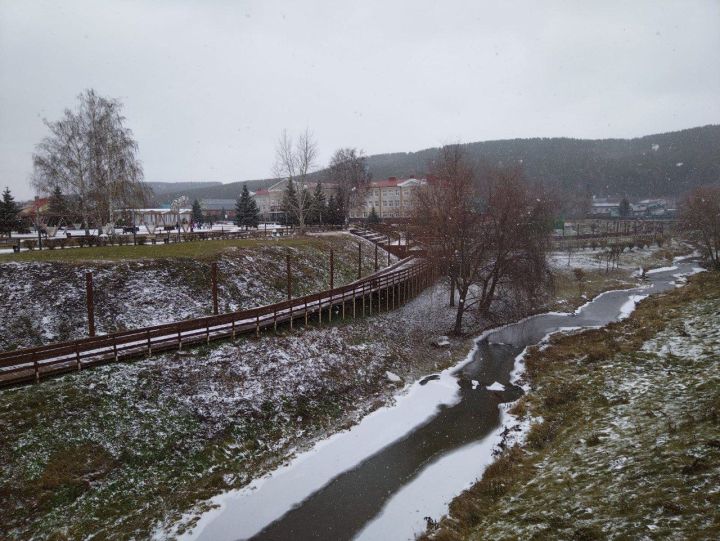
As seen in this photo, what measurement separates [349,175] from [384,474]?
6688 centimetres

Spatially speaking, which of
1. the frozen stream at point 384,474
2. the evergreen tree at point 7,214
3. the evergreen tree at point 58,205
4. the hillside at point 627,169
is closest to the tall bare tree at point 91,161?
the evergreen tree at point 58,205

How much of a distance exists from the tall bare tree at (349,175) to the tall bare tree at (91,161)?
3726 cm

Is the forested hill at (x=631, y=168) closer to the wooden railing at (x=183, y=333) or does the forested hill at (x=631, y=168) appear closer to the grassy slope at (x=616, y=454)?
the wooden railing at (x=183, y=333)

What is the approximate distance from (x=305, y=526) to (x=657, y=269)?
66.4m

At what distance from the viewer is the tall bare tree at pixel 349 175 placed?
73750 millimetres

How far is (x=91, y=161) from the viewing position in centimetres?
3819

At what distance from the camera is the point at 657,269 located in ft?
201

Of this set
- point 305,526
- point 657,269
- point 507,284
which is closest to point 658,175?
point 657,269

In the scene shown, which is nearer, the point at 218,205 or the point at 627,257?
the point at 627,257

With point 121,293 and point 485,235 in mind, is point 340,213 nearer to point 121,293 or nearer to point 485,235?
point 485,235

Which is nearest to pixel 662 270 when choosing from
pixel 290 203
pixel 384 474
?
pixel 290 203

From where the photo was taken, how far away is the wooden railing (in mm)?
15727

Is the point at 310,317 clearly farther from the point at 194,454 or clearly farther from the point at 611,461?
the point at 611,461

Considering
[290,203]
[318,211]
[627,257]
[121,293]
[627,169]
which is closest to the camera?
[121,293]
